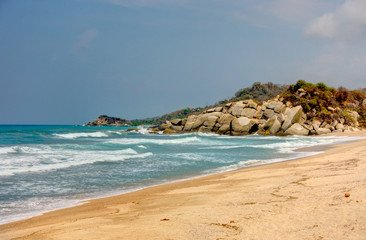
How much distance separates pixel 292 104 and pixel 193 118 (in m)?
18.9

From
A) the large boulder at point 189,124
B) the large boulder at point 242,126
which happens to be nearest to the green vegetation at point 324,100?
the large boulder at point 242,126

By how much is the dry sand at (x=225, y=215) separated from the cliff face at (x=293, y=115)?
39008mm

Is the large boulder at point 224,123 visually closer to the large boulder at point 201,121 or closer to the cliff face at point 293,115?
the cliff face at point 293,115

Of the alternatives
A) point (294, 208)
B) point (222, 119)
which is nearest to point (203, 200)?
point (294, 208)

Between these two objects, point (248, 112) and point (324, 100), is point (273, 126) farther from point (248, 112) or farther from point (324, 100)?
point (324, 100)

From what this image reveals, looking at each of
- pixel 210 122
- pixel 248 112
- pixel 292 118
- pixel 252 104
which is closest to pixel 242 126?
pixel 248 112

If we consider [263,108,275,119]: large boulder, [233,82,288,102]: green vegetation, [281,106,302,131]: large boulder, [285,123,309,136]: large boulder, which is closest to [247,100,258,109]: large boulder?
[263,108,275,119]: large boulder

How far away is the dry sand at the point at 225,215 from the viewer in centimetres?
448

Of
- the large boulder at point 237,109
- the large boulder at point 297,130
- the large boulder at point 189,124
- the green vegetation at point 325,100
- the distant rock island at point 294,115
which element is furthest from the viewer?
the large boulder at point 189,124

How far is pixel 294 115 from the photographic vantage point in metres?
45.0

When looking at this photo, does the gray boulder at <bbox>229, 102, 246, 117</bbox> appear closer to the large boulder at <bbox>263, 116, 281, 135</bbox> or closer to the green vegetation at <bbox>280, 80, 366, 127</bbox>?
the large boulder at <bbox>263, 116, 281, 135</bbox>

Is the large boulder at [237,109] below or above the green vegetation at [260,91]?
below

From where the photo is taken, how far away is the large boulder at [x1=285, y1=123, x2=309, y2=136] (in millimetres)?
43219

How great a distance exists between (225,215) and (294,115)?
4295 cm
